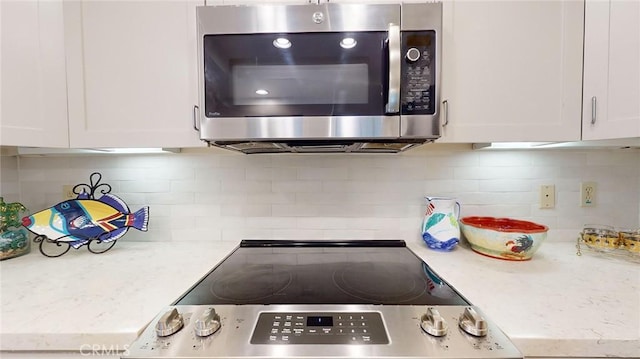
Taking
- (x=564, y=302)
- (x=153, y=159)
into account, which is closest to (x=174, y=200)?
(x=153, y=159)

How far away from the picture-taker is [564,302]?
73 centimetres

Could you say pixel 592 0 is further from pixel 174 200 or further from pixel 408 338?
pixel 174 200

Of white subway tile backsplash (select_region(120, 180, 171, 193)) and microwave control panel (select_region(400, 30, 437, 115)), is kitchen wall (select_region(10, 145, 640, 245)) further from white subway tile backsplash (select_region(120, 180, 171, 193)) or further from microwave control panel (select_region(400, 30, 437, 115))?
microwave control panel (select_region(400, 30, 437, 115))

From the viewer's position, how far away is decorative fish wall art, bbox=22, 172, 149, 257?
3.74 feet

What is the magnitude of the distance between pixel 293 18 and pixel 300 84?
0.20m

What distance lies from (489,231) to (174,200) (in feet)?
4.39

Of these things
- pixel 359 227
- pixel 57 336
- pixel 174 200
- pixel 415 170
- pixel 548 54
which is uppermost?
pixel 548 54

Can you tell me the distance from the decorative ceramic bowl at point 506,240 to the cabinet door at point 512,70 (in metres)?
0.34

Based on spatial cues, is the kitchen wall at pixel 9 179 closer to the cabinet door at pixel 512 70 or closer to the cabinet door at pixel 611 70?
the cabinet door at pixel 512 70

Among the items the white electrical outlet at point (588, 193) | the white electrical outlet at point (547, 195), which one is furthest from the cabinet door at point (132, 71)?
the white electrical outlet at point (588, 193)

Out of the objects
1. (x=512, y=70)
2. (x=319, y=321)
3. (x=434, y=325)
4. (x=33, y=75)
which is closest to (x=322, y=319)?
(x=319, y=321)

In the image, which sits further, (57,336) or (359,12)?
(359,12)

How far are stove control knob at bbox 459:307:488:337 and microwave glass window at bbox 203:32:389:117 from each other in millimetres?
567

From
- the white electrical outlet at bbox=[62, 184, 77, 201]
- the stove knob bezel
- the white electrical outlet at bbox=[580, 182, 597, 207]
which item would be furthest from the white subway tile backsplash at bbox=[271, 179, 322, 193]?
the white electrical outlet at bbox=[580, 182, 597, 207]
